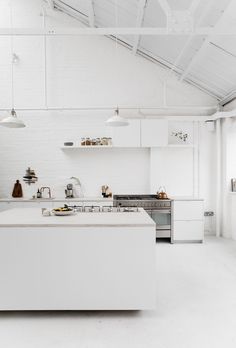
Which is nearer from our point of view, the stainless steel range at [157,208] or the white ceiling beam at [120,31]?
the white ceiling beam at [120,31]

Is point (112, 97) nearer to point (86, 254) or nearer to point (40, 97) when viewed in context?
point (40, 97)

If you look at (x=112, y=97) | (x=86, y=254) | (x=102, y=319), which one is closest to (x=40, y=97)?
(x=112, y=97)

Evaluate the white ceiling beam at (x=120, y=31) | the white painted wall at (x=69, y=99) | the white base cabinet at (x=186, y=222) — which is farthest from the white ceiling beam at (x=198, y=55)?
the white base cabinet at (x=186, y=222)

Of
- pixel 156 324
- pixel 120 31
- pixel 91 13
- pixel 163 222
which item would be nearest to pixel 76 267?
pixel 156 324

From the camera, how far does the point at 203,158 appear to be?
24.0ft

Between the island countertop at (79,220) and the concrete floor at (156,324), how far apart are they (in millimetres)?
947

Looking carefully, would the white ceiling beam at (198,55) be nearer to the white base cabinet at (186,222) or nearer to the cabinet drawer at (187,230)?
the white base cabinet at (186,222)

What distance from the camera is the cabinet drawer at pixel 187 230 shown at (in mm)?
6504

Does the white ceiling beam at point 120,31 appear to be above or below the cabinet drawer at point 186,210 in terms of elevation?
above

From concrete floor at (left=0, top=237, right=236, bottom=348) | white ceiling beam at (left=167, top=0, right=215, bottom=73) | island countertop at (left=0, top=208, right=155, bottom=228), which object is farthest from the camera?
white ceiling beam at (left=167, top=0, right=215, bottom=73)

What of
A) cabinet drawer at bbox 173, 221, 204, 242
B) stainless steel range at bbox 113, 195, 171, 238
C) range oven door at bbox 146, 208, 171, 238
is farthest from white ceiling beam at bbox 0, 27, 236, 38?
cabinet drawer at bbox 173, 221, 204, 242

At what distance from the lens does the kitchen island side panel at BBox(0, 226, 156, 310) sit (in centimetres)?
317

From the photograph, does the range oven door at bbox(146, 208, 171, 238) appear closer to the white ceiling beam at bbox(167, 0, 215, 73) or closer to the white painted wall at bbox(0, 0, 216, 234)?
the white painted wall at bbox(0, 0, 216, 234)

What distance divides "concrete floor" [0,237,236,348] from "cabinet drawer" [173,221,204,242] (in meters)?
2.27
